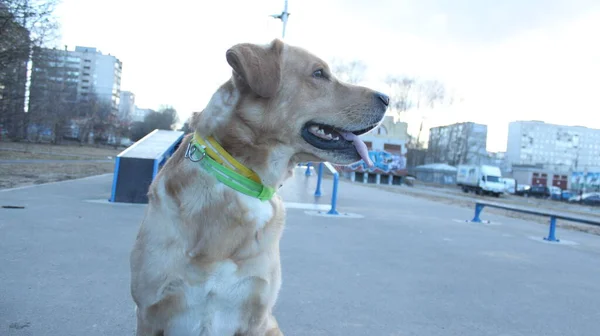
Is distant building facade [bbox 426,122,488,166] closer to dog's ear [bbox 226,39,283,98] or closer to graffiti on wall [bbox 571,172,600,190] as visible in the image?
graffiti on wall [bbox 571,172,600,190]

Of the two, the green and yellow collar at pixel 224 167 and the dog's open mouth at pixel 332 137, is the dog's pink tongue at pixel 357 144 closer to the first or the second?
the dog's open mouth at pixel 332 137

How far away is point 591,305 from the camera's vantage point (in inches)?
188

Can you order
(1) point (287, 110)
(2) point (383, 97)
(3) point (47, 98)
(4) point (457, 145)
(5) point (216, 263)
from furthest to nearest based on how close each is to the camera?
(4) point (457, 145) → (3) point (47, 98) → (2) point (383, 97) → (1) point (287, 110) → (5) point (216, 263)

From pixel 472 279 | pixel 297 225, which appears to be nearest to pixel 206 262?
pixel 472 279

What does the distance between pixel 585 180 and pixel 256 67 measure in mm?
86508

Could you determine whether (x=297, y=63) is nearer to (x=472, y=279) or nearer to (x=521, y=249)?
(x=472, y=279)

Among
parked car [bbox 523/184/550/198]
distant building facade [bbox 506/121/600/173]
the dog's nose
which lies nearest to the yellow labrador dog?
the dog's nose

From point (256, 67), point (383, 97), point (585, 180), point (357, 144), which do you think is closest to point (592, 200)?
point (585, 180)

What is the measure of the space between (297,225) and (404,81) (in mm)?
58849

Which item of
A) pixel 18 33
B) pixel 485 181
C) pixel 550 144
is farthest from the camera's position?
pixel 550 144

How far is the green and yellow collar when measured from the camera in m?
2.09

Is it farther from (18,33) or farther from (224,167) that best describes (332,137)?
(18,33)

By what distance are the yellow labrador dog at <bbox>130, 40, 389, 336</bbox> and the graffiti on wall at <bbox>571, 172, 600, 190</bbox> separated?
83.6 metres

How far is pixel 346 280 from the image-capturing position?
4.98 metres
